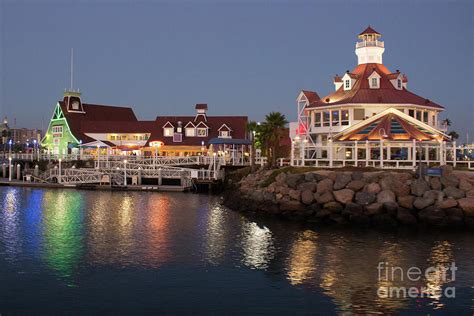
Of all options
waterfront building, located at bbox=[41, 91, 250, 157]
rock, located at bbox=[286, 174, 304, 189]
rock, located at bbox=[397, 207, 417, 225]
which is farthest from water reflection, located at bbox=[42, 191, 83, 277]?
waterfront building, located at bbox=[41, 91, 250, 157]

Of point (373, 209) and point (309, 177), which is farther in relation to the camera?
point (309, 177)

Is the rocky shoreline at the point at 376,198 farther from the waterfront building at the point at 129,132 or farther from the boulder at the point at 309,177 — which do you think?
the waterfront building at the point at 129,132

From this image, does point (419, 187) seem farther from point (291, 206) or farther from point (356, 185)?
point (291, 206)

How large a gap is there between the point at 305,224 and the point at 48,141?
68.9 m

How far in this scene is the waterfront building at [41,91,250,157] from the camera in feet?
261

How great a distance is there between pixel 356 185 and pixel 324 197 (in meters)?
2.28

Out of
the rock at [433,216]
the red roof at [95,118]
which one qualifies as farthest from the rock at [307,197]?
the red roof at [95,118]

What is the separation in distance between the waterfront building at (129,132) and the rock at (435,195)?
3998 centimetres

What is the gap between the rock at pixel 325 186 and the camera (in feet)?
119

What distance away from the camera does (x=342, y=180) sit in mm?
36062

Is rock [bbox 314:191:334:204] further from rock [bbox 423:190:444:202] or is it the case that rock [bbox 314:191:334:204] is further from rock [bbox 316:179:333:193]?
rock [bbox 423:190:444:202]

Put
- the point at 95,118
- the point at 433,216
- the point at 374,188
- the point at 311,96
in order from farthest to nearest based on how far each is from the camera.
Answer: the point at 95,118 < the point at 311,96 < the point at 374,188 < the point at 433,216

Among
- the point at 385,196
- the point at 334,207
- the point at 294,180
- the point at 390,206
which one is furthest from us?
the point at 294,180

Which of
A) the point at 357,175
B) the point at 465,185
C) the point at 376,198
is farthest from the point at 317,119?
the point at 465,185
